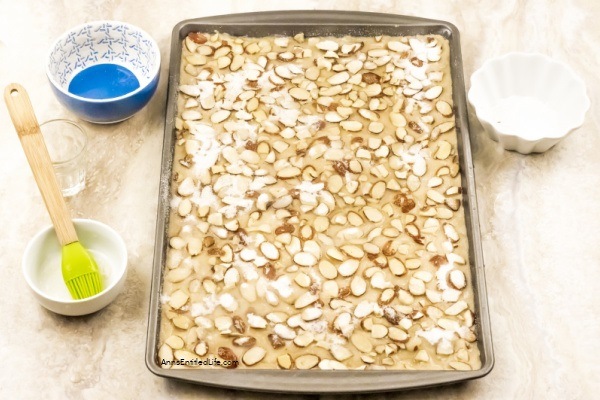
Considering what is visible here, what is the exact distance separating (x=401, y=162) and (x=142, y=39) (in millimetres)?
402

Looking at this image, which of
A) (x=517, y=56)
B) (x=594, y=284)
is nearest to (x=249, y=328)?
(x=594, y=284)

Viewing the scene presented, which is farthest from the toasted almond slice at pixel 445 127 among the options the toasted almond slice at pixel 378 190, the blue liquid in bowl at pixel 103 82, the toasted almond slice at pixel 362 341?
the blue liquid in bowl at pixel 103 82

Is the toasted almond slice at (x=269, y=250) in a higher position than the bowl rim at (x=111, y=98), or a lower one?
lower

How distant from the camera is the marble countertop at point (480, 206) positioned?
104 centimetres

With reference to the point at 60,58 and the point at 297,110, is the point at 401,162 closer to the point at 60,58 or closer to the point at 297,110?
the point at 297,110

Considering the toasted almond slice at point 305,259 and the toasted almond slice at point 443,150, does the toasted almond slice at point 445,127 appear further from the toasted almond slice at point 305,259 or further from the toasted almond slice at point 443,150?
the toasted almond slice at point 305,259

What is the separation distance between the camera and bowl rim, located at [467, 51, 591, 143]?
120 cm

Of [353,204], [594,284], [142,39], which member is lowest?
[594,284]

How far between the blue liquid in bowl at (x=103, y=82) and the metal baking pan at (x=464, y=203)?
0.07m

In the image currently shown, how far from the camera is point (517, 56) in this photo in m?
1.26

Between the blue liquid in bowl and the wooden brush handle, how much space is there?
0.21 meters

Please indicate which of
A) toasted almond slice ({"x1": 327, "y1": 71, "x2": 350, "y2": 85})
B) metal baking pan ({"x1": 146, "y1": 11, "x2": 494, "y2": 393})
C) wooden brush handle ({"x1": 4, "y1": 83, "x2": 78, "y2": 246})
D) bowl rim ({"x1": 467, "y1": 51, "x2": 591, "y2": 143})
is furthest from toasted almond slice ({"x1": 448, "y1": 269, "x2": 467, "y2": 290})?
wooden brush handle ({"x1": 4, "y1": 83, "x2": 78, "y2": 246})

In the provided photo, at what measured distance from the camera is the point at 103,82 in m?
1.25

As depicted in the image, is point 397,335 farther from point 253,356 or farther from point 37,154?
point 37,154
